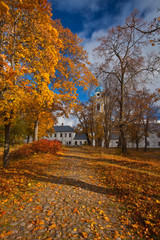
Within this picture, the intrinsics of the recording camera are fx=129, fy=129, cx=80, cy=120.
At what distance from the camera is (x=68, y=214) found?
10.4 ft

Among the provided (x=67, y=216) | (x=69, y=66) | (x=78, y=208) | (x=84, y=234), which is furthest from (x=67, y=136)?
(x=84, y=234)

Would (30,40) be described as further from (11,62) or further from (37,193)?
(37,193)

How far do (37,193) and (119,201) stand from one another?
8.51ft

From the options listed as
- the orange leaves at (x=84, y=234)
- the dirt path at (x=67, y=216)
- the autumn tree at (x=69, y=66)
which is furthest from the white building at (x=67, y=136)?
the orange leaves at (x=84, y=234)

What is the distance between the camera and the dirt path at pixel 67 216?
101 inches

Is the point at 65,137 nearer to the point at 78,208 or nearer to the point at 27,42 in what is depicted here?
the point at 27,42

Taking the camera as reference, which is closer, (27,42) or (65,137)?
(27,42)

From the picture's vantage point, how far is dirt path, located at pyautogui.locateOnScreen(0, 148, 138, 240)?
2574 mm

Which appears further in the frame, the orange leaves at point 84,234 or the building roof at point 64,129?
the building roof at point 64,129

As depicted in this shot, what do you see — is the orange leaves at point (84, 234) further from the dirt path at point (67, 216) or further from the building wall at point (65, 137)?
the building wall at point (65, 137)

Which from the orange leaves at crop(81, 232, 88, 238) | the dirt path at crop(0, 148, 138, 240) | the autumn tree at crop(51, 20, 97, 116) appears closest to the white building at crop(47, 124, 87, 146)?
the autumn tree at crop(51, 20, 97, 116)

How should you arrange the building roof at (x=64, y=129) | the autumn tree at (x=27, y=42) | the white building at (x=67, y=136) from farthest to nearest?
the building roof at (x=64, y=129), the white building at (x=67, y=136), the autumn tree at (x=27, y=42)

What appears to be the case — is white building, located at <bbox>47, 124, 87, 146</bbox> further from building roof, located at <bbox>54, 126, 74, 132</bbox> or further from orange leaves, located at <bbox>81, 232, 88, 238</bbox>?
orange leaves, located at <bbox>81, 232, 88, 238</bbox>

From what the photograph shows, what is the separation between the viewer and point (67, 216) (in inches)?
122
